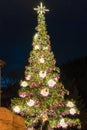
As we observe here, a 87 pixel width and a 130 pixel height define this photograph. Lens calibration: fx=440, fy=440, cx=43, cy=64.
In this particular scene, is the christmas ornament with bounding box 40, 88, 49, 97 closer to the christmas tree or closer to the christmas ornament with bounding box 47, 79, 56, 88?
the christmas tree

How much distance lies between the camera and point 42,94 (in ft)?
68.0

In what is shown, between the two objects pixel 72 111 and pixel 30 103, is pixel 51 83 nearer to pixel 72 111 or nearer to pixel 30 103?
pixel 30 103

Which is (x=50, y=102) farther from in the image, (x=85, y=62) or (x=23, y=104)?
(x=85, y=62)

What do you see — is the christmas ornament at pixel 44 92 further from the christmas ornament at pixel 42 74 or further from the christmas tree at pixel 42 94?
the christmas ornament at pixel 42 74

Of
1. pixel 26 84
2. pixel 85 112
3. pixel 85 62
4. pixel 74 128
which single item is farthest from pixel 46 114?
pixel 85 62

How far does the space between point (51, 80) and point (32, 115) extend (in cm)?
190

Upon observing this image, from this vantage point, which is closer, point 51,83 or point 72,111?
point 72,111

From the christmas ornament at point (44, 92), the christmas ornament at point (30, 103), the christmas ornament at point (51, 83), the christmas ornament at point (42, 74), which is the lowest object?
the christmas ornament at point (30, 103)

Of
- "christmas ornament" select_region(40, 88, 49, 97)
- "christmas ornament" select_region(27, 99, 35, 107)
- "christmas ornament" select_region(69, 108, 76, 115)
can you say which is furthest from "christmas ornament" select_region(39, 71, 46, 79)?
"christmas ornament" select_region(69, 108, 76, 115)


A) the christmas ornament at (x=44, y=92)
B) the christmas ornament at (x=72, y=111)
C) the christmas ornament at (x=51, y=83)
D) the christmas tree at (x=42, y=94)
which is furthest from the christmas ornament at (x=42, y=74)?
the christmas ornament at (x=72, y=111)

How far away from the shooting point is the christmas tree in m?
20.4

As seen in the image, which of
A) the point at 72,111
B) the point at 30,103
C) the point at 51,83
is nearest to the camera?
the point at 30,103

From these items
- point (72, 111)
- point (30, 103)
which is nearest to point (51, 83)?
point (30, 103)

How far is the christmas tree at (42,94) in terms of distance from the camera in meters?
20.4
